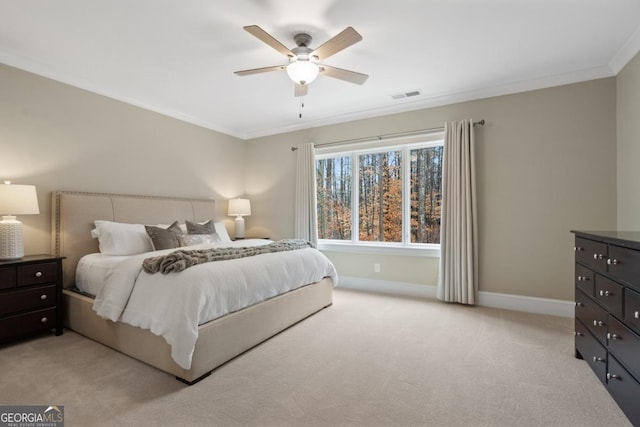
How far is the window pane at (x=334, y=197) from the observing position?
4.86 m

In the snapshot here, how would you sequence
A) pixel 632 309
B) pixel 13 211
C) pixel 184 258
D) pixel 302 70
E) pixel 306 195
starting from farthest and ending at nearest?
pixel 306 195 → pixel 13 211 → pixel 302 70 → pixel 184 258 → pixel 632 309

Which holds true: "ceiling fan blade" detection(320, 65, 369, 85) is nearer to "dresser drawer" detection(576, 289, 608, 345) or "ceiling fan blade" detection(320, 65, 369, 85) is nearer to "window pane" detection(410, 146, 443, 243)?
"window pane" detection(410, 146, 443, 243)

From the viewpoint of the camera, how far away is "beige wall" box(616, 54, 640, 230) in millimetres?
2697

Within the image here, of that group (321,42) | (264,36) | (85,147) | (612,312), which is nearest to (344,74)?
(321,42)

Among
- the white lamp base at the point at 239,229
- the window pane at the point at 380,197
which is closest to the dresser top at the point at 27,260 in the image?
the white lamp base at the point at 239,229

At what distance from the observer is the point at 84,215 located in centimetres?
334

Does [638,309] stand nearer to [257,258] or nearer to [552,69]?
[257,258]

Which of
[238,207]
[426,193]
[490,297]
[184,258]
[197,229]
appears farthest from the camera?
[238,207]

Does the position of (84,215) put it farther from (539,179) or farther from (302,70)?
(539,179)

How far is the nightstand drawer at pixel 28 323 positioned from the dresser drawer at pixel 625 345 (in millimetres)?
4288

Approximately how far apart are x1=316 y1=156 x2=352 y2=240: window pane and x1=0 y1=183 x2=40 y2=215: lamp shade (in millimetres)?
3531

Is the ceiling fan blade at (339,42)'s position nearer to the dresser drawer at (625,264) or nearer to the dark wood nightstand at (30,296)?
the dresser drawer at (625,264)

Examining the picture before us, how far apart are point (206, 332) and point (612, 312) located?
2.56 m

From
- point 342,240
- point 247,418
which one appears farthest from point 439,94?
point 247,418
